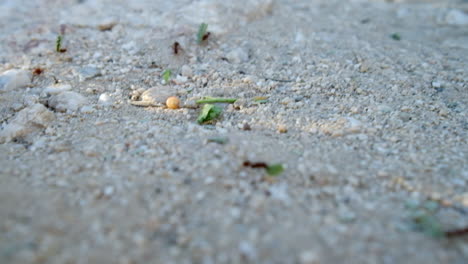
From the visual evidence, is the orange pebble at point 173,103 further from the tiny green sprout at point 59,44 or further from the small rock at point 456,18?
the small rock at point 456,18

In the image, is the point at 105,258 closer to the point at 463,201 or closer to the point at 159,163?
the point at 159,163

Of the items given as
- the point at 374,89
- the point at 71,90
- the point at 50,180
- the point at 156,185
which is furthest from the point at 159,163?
the point at 374,89

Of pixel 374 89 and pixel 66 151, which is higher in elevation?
pixel 374 89

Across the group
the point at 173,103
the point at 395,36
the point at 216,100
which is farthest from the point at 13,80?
the point at 395,36

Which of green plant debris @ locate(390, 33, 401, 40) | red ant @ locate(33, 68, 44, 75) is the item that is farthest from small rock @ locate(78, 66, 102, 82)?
green plant debris @ locate(390, 33, 401, 40)

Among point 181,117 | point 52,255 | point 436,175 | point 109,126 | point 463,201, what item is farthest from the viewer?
point 181,117

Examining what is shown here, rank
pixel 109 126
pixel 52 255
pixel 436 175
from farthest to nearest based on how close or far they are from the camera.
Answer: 1. pixel 109 126
2. pixel 436 175
3. pixel 52 255
